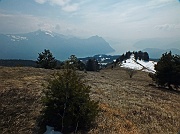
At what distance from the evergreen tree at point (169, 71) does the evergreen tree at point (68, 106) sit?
22.4m

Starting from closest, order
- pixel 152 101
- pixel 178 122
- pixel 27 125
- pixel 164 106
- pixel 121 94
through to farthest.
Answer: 1. pixel 27 125
2. pixel 178 122
3. pixel 164 106
4. pixel 152 101
5. pixel 121 94

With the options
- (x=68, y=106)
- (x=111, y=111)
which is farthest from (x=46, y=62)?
(x=68, y=106)

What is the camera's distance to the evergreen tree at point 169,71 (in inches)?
1423

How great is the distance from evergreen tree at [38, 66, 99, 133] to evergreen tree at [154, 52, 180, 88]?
22398 mm

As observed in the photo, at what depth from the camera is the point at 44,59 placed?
216ft

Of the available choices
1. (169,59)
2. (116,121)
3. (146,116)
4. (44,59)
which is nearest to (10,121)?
(116,121)

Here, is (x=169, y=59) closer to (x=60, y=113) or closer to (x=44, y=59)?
(x=60, y=113)

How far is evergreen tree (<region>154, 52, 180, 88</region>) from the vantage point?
36.2 m

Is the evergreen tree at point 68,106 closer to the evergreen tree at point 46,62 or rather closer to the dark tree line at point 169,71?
the dark tree line at point 169,71

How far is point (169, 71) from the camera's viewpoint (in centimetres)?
3650

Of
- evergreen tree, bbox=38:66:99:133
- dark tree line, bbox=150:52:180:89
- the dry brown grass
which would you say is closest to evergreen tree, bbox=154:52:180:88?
dark tree line, bbox=150:52:180:89

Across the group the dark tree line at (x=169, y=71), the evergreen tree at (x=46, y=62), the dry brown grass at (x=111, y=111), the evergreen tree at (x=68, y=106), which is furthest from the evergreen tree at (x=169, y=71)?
the evergreen tree at (x=46, y=62)

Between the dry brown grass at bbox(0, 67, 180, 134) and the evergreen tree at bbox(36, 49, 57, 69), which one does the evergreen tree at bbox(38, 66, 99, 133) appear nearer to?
the dry brown grass at bbox(0, 67, 180, 134)

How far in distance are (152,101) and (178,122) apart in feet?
19.9
